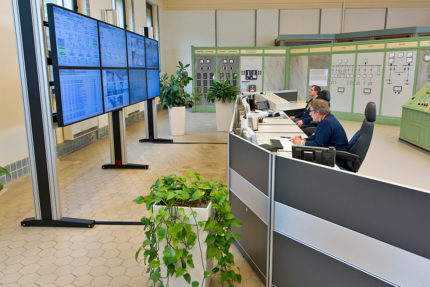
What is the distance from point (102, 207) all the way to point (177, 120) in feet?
14.4

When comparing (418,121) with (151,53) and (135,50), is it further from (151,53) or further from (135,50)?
(135,50)

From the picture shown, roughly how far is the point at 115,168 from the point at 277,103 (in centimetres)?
311

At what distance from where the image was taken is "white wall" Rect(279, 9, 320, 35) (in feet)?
46.4

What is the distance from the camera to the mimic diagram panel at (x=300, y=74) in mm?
11320

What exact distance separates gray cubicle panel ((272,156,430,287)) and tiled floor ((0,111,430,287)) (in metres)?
0.64

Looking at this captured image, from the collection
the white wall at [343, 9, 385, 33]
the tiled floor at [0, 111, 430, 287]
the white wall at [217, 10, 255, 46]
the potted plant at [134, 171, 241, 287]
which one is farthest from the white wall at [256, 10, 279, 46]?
the potted plant at [134, 171, 241, 287]

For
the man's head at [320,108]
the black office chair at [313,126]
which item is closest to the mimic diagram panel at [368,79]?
the black office chair at [313,126]

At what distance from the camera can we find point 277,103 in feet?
21.2

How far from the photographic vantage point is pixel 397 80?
9047 millimetres

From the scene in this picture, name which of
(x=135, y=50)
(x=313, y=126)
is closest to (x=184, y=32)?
(x=135, y=50)

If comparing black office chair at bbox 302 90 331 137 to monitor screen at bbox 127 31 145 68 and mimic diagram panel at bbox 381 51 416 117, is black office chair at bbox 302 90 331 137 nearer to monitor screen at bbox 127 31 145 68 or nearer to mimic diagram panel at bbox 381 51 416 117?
monitor screen at bbox 127 31 145 68

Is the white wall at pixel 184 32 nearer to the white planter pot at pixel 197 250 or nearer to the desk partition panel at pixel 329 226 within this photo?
the desk partition panel at pixel 329 226

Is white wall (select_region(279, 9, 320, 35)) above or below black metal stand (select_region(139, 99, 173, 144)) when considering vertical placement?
above

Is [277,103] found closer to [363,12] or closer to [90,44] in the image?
Answer: [90,44]
